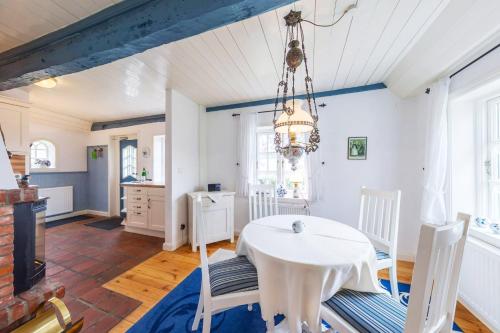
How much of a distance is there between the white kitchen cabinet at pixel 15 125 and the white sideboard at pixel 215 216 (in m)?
2.41

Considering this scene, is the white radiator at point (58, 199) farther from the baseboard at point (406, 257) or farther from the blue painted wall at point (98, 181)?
the baseboard at point (406, 257)

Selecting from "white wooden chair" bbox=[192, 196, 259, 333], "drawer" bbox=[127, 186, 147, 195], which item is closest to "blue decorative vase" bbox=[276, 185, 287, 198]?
"white wooden chair" bbox=[192, 196, 259, 333]

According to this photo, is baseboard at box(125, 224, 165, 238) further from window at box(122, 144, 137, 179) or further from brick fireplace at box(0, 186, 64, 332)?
brick fireplace at box(0, 186, 64, 332)

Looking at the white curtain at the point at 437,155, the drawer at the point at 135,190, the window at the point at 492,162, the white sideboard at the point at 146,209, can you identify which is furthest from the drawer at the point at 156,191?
the window at the point at 492,162

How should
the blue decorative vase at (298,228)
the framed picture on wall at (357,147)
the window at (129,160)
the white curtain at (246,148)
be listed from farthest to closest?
1. the window at (129,160)
2. the white curtain at (246,148)
3. the framed picture on wall at (357,147)
4. the blue decorative vase at (298,228)

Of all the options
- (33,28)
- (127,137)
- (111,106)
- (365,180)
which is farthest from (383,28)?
(127,137)

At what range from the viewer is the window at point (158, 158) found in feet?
13.7

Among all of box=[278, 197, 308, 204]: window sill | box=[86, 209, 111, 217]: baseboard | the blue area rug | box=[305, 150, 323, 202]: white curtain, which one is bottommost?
the blue area rug

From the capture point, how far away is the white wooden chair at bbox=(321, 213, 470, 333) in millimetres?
736

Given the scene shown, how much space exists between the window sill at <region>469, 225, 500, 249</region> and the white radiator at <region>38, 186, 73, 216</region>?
6588 millimetres

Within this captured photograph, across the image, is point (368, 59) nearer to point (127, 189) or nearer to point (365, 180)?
point (365, 180)

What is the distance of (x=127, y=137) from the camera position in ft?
14.8

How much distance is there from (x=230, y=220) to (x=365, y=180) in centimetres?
207

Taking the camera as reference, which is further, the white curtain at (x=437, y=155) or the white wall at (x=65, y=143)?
the white wall at (x=65, y=143)
